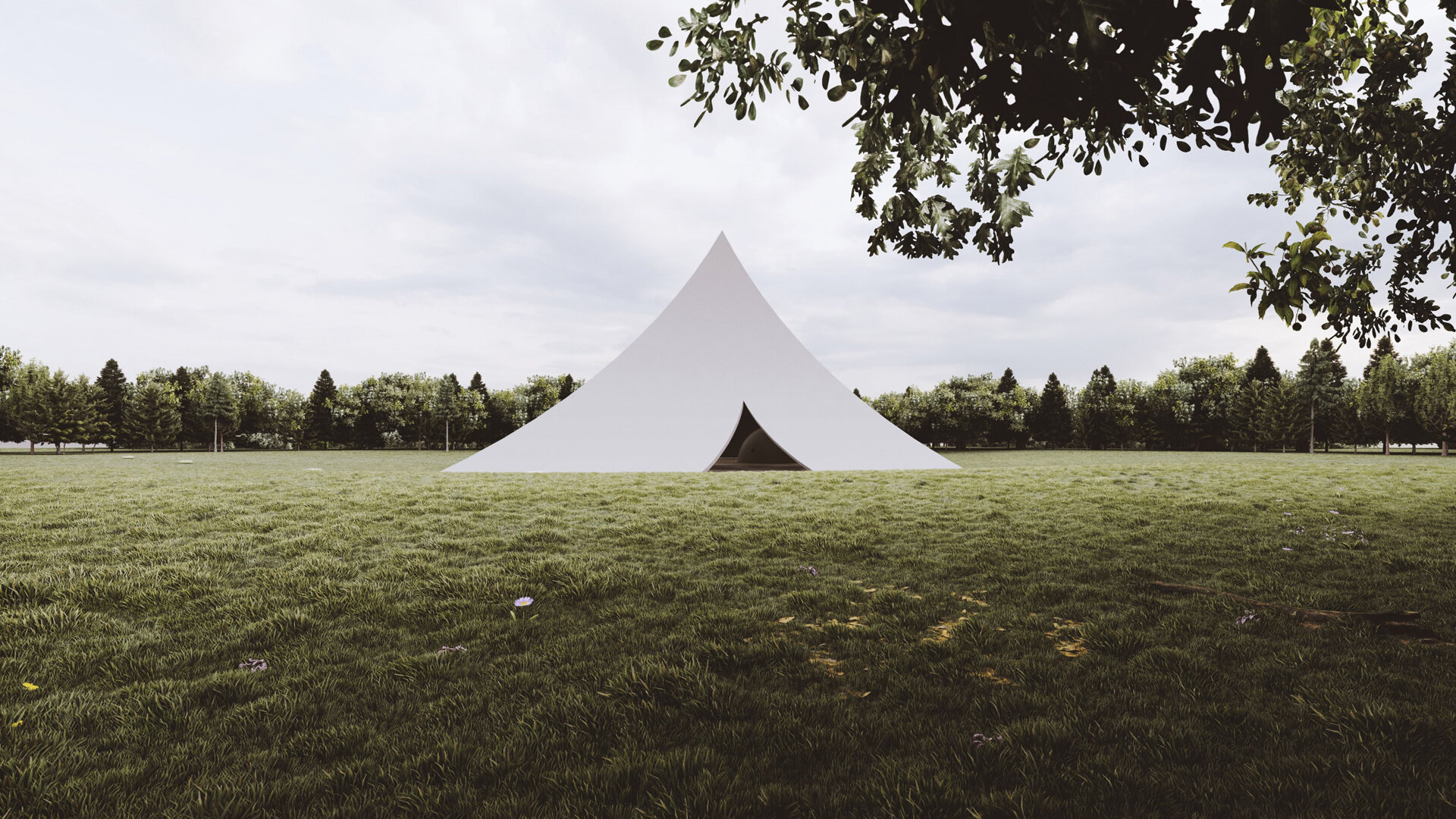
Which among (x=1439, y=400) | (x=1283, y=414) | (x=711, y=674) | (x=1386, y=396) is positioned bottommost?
(x=711, y=674)

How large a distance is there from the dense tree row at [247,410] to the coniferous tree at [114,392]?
7cm

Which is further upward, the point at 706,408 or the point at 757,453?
the point at 706,408

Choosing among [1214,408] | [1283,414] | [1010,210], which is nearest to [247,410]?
[1010,210]

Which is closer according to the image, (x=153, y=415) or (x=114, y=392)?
(x=153, y=415)

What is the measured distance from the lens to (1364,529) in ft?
19.9

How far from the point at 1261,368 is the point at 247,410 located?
7338cm

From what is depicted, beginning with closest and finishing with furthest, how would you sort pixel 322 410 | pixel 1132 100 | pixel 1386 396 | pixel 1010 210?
pixel 1132 100, pixel 1010 210, pixel 1386 396, pixel 322 410

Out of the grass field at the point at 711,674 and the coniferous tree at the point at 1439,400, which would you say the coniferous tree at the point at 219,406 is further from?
the coniferous tree at the point at 1439,400

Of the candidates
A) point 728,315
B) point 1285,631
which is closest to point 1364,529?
point 1285,631

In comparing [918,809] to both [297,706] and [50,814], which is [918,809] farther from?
[50,814]

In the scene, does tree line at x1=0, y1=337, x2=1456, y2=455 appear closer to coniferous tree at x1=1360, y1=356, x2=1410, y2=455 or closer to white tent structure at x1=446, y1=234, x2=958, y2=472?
coniferous tree at x1=1360, y1=356, x2=1410, y2=455

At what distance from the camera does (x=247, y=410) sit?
153ft

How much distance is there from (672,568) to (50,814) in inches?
128

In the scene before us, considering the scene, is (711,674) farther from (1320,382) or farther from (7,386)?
(7,386)
